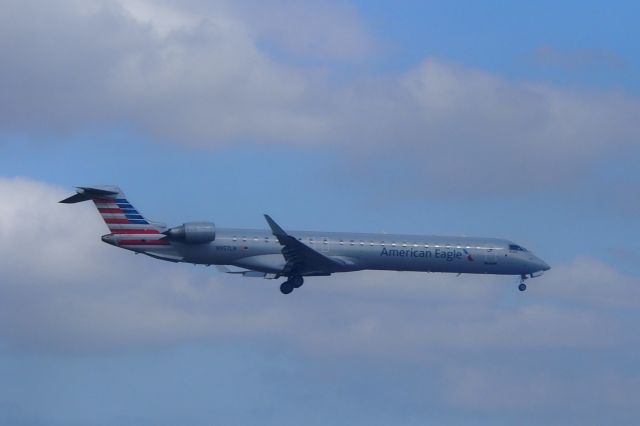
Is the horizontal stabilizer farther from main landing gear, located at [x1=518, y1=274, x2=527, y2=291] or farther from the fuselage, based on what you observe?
main landing gear, located at [x1=518, y1=274, x2=527, y2=291]

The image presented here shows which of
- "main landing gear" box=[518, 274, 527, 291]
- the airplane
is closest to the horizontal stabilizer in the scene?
the airplane

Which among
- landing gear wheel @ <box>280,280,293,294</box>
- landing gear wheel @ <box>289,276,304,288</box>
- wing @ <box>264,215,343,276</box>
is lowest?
landing gear wheel @ <box>280,280,293,294</box>

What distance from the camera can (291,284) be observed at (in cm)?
10669

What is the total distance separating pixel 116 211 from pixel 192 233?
4.62 m

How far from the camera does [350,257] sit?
351 feet

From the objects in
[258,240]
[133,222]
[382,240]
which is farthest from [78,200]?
[382,240]

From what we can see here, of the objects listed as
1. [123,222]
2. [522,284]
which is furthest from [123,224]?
[522,284]

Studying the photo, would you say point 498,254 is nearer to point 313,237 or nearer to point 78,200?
point 313,237

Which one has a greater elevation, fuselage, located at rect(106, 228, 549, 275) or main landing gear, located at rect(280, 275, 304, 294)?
fuselage, located at rect(106, 228, 549, 275)

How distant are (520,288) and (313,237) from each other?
12.8 meters

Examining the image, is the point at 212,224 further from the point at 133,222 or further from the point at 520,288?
the point at 520,288

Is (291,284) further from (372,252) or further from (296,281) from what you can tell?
(372,252)

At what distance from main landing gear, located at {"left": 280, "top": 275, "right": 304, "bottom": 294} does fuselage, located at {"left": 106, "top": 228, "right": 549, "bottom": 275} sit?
131cm

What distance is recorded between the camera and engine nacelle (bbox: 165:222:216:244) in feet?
341
